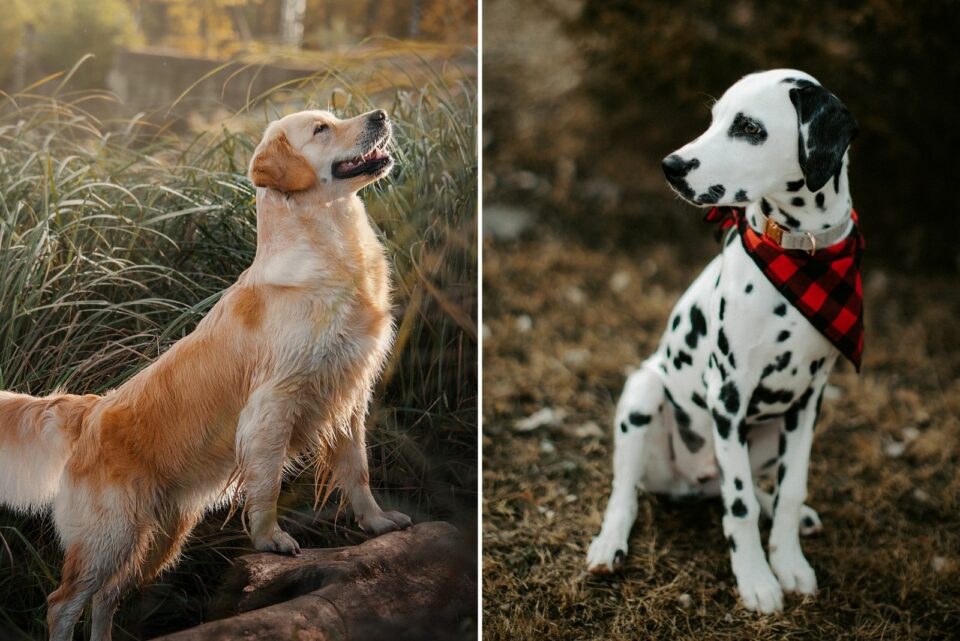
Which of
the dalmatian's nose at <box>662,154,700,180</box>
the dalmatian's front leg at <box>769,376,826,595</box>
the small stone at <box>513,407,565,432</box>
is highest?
the dalmatian's nose at <box>662,154,700,180</box>

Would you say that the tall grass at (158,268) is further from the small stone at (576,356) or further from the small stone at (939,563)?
the small stone at (576,356)

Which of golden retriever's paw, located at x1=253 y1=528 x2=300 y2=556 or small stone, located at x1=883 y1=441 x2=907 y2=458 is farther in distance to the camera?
small stone, located at x1=883 y1=441 x2=907 y2=458

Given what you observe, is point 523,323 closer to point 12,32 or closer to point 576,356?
point 576,356

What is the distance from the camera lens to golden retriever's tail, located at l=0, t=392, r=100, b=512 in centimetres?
267

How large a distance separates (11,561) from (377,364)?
1.18 meters

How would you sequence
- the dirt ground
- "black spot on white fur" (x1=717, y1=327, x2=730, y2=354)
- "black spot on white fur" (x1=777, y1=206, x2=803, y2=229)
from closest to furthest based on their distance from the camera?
"black spot on white fur" (x1=777, y1=206, x2=803, y2=229) → "black spot on white fur" (x1=717, y1=327, x2=730, y2=354) → the dirt ground

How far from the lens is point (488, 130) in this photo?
7.30 meters

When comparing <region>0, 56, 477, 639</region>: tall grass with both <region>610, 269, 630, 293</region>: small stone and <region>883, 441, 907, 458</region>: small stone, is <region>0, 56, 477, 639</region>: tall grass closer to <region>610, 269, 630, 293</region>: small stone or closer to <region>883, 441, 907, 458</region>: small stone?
<region>883, 441, 907, 458</region>: small stone

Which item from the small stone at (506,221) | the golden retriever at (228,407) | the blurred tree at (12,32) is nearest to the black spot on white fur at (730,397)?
the golden retriever at (228,407)

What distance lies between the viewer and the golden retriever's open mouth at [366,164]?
2781 millimetres

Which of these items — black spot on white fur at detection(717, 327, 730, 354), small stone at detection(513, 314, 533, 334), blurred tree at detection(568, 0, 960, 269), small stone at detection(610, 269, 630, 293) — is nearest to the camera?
black spot on white fur at detection(717, 327, 730, 354)

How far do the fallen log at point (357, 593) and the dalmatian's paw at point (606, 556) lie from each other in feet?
2.06

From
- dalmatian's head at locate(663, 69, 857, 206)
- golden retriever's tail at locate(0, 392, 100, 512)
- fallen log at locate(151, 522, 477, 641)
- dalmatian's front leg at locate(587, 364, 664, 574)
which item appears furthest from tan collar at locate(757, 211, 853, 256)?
golden retriever's tail at locate(0, 392, 100, 512)

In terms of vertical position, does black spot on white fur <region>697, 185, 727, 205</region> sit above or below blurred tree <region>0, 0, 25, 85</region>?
below
